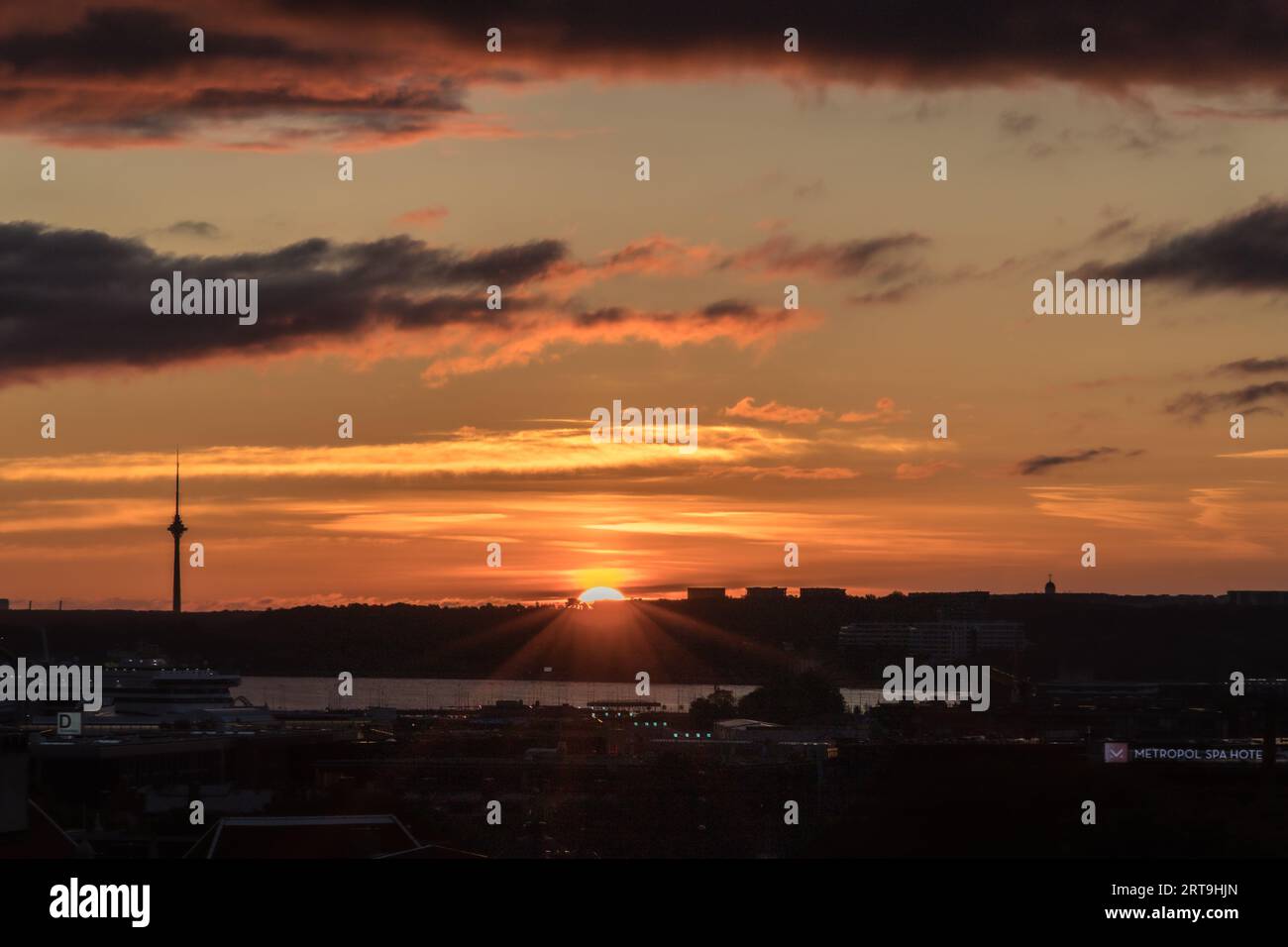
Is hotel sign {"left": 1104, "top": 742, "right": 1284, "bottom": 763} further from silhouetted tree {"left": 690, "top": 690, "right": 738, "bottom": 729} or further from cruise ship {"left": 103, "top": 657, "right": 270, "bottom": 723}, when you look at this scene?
cruise ship {"left": 103, "top": 657, "right": 270, "bottom": 723}

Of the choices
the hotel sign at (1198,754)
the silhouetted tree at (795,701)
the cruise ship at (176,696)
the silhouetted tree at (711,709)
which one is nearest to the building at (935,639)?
the silhouetted tree at (795,701)

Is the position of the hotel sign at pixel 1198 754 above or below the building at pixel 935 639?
below

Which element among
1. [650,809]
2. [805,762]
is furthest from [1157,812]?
[805,762]

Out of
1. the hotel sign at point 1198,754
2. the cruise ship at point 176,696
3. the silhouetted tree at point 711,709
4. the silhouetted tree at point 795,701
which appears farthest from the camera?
the silhouetted tree at point 795,701

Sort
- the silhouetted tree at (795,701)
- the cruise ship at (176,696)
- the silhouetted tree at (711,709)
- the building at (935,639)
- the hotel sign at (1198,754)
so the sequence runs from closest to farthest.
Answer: the hotel sign at (1198,754) → the cruise ship at (176,696) → the silhouetted tree at (711,709) → the silhouetted tree at (795,701) → the building at (935,639)

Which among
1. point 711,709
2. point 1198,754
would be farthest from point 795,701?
point 1198,754

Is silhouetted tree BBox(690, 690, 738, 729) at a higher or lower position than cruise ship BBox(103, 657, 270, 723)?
lower

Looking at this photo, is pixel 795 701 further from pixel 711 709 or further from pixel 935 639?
pixel 935 639

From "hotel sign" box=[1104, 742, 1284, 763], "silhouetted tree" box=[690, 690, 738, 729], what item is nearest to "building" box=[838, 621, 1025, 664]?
"silhouetted tree" box=[690, 690, 738, 729]

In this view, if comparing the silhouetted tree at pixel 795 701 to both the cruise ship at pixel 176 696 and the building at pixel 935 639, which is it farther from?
the cruise ship at pixel 176 696

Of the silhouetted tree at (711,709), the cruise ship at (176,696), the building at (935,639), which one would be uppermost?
the building at (935,639)
